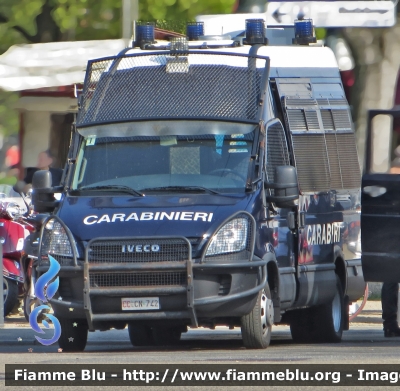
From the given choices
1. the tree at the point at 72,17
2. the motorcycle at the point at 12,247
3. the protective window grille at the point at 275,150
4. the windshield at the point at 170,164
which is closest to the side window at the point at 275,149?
the protective window grille at the point at 275,150

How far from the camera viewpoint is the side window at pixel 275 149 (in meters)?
12.8

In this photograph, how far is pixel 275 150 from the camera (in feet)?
43.0

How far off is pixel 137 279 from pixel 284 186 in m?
1.59

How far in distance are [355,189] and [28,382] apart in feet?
20.9

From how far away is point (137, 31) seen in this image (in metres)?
14.2

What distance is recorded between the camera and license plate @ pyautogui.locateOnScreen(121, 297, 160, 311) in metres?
11.8

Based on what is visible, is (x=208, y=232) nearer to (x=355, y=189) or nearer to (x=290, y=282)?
(x=290, y=282)

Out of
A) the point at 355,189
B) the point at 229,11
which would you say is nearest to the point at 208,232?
the point at 355,189

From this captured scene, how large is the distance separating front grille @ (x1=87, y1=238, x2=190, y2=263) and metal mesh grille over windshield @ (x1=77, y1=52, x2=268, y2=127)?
4.85 ft

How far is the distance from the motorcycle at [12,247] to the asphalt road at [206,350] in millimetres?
365

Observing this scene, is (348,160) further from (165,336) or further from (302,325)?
(165,336)

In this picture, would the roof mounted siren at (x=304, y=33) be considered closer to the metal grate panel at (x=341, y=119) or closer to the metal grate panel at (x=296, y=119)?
the metal grate panel at (x=341, y=119)

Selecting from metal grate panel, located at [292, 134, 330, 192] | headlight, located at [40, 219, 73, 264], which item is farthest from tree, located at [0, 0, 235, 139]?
headlight, located at [40, 219, 73, 264]

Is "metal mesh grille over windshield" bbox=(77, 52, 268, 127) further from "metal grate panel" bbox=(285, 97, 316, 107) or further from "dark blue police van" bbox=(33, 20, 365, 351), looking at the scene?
"metal grate panel" bbox=(285, 97, 316, 107)
